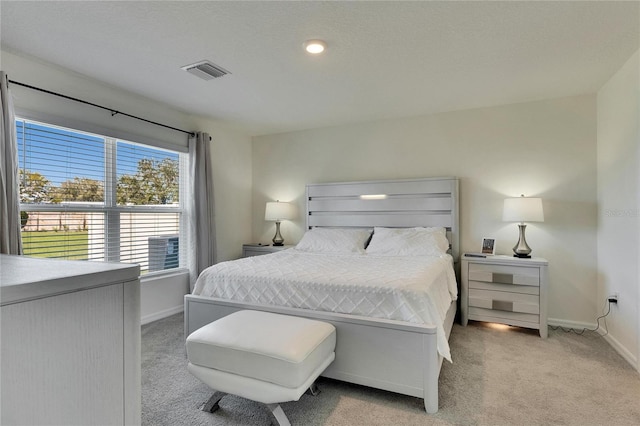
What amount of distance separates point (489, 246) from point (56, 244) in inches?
161

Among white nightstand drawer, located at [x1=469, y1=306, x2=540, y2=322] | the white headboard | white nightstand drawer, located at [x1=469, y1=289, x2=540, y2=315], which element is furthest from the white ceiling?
white nightstand drawer, located at [x1=469, y1=306, x2=540, y2=322]

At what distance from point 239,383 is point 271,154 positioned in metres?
3.61

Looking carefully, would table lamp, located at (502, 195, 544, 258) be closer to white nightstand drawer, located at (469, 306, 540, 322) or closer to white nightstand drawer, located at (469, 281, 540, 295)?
white nightstand drawer, located at (469, 281, 540, 295)

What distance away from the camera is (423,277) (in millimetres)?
2268

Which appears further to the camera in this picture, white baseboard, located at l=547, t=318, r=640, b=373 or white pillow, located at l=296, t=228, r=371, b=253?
white pillow, located at l=296, t=228, r=371, b=253

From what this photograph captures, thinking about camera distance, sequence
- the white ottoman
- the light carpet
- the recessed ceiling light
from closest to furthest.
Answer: the white ottoman → the light carpet → the recessed ceiling light

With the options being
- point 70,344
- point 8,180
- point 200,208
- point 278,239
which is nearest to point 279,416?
point 70,344

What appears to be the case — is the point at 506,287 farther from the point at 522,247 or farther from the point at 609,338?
the point at 609,338

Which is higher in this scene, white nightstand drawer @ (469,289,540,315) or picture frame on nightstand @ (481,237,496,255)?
picture frame on nightstand @ (481,237,496,255)

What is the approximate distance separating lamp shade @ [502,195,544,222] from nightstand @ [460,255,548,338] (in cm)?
39

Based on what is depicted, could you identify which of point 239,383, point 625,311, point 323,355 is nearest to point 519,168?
point 625,311

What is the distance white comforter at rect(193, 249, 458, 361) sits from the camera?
2.00 m

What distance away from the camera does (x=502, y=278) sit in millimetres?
3145

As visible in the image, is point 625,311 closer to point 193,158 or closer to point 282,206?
point 282,206
